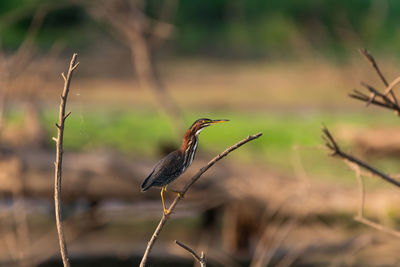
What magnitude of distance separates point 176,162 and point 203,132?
9.77 m

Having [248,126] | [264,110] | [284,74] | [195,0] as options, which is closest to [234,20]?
[195,0]

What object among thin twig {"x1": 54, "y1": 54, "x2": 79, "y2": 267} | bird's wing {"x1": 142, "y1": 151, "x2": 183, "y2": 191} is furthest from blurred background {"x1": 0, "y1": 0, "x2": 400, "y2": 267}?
bird's wing {"x1": 142, "y1": 151, "x2": 183, "y2": 191}

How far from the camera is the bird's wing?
51.7 inches

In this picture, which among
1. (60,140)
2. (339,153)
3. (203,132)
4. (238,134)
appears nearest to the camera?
(60,140)

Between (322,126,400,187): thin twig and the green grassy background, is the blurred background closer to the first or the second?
the green grassy background

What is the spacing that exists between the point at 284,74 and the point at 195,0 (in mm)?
3416

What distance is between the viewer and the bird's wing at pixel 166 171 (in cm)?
131

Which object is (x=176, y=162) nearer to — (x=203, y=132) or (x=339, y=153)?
(x=339, y=153)

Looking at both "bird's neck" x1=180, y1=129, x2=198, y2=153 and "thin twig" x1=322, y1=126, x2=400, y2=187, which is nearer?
"bird's neck" x1=180, y1=129, x2=198, y2=153

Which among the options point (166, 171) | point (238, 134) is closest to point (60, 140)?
point (166, 171)

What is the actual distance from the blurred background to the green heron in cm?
17

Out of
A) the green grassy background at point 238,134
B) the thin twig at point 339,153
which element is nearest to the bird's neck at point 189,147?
the thin twig at point 339,153

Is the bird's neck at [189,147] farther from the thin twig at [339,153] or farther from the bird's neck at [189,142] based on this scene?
the thin twig at [339,153]

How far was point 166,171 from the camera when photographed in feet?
4.44
